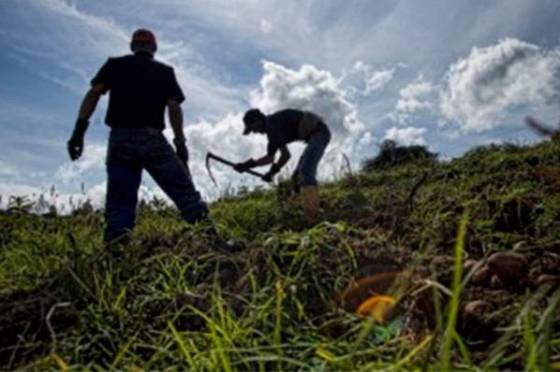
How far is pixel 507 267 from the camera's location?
240 cm

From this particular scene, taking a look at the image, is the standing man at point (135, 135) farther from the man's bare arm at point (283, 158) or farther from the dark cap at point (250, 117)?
the man's bare arm at point (283, 158)

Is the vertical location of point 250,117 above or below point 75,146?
above

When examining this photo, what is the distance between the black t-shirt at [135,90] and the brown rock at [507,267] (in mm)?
2983

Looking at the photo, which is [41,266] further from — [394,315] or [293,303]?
[394,315]

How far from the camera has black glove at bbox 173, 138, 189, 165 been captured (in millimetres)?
5145

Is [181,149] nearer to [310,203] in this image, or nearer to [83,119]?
[83,119]

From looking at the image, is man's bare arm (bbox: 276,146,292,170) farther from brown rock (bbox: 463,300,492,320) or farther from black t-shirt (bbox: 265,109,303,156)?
brown rock (bbox: 463,300,492,320)

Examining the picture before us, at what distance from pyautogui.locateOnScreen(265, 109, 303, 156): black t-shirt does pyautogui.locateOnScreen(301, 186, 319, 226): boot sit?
0.89 m

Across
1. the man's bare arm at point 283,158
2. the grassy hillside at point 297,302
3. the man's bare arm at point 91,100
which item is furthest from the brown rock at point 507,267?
the man's bare arm at point 283,158

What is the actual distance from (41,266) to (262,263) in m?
1.22

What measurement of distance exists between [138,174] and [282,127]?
2748 mm

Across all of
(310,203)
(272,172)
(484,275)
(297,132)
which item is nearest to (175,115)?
(310,203)

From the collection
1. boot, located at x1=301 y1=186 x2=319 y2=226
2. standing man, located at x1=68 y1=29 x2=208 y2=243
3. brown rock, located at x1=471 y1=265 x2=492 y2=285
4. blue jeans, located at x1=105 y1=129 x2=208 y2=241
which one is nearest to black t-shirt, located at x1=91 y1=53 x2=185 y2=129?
standing man, located at x1=68 y1=29 x2=208 y2=243

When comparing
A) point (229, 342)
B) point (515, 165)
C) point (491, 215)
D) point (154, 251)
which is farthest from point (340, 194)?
point (229, 342)
